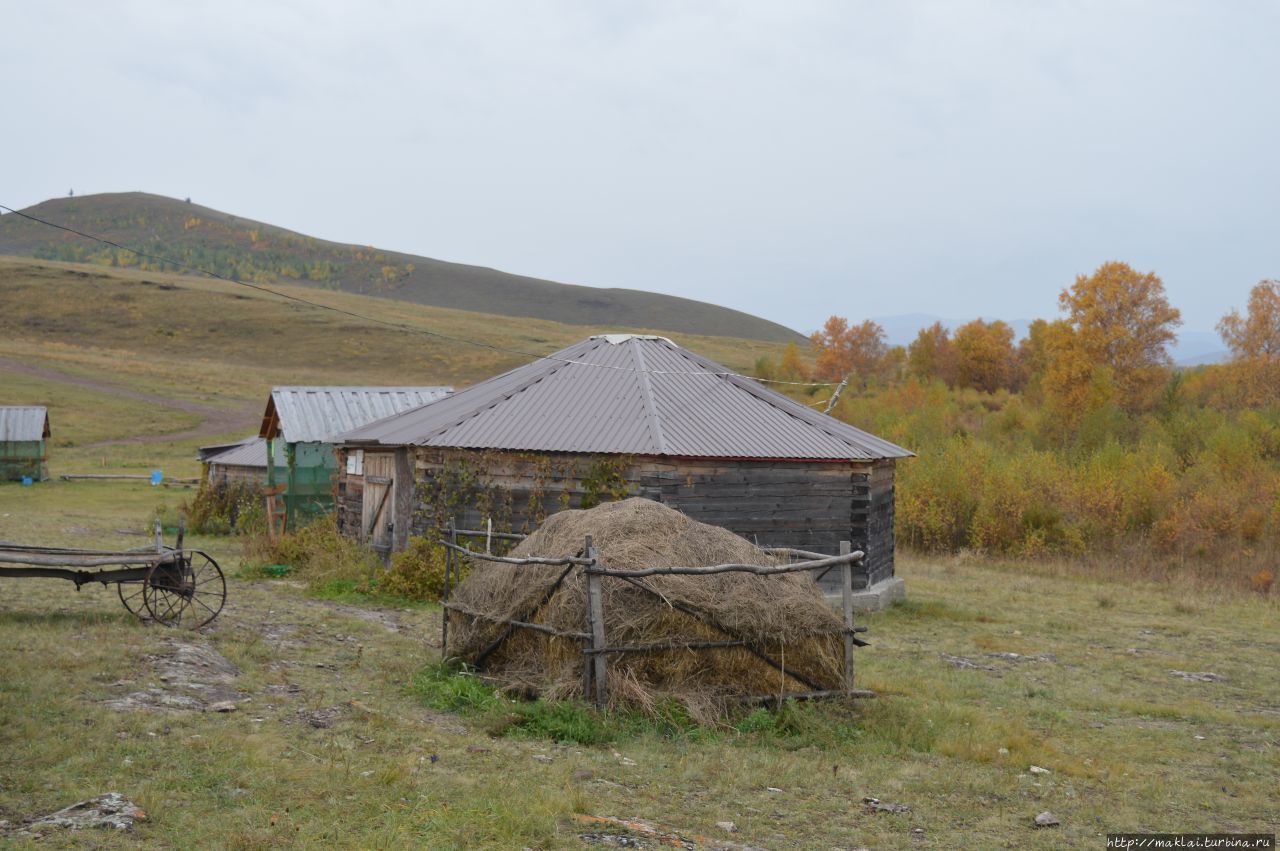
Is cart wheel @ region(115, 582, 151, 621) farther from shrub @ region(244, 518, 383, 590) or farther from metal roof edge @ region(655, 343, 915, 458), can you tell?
metal roof edge @ region(655, 343, 915, 458)

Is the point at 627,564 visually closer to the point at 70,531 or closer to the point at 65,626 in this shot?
the point at 65,626

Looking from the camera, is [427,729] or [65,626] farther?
[65,626]

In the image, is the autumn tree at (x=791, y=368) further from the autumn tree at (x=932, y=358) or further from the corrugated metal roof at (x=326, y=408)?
the corrugated metal roof at (x=326, y=408)

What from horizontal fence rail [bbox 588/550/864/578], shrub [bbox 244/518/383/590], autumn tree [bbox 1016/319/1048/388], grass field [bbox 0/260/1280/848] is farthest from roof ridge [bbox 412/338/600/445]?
autumn tree [bbox 1016/319/1048/388]

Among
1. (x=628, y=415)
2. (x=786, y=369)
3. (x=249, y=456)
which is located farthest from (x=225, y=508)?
(x=786, y=369)

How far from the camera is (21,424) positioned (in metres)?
41.7

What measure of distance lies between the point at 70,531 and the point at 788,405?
16.9 metres

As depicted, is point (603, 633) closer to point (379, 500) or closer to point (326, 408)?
point (379, 500)

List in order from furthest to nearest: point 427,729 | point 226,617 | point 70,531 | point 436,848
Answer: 1. point 70,531
2. point 226,617
3. point 427,729
4. point 436,848

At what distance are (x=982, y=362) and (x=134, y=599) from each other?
183 feet

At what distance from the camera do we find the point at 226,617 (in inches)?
591

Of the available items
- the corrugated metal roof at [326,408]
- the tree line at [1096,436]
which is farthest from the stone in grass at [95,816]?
the tree line at [1096,436]

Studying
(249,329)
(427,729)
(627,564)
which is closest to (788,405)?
(627,564)

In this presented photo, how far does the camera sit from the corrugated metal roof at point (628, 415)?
1844cm
